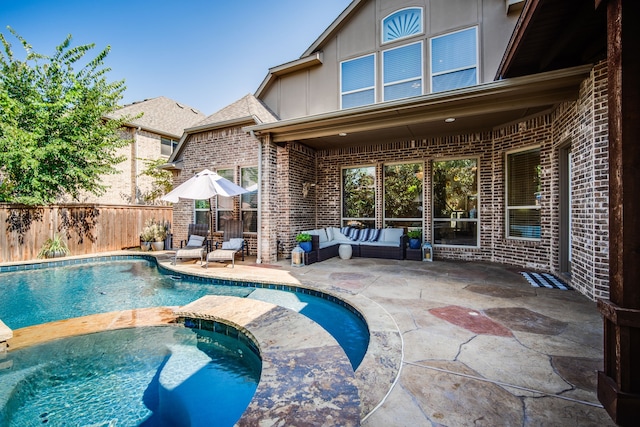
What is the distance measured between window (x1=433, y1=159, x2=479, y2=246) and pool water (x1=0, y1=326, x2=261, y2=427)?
6209mm

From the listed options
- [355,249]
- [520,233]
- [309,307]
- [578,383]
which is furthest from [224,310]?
[520,233]

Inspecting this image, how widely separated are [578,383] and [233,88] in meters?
12.8

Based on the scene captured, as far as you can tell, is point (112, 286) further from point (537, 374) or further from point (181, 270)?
point (537, 374)

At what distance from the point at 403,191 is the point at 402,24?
436 cm

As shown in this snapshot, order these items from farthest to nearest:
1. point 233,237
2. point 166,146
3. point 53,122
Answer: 1. point 166,146
2. point 53,122
3. point 233,237

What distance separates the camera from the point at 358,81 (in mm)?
7539

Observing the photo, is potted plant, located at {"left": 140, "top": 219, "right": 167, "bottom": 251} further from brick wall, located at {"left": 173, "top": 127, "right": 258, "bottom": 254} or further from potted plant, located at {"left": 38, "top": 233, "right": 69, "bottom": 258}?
potted plant, located at {"left": 38, "top": 233, "right": 69, "bottom": 258}

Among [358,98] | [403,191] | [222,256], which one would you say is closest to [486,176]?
[403,191]

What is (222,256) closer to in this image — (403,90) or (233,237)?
(233,237)

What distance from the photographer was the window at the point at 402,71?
6827 millimetres

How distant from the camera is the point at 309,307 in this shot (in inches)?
167

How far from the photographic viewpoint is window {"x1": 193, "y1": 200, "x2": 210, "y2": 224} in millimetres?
9227

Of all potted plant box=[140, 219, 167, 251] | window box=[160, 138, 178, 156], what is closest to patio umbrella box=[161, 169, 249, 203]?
potted plant box=[140, 219, 167, 251]

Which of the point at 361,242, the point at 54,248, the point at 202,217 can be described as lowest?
the point at 54,248
